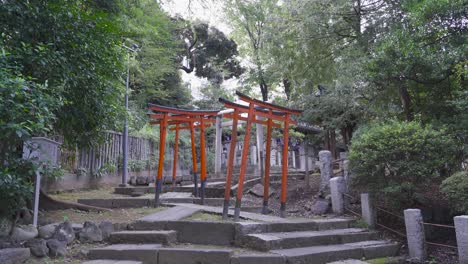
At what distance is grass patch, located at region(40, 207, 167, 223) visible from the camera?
6223mm

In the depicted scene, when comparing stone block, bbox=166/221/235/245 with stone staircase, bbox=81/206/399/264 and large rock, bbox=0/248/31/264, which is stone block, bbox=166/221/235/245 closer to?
stone staircase, bbox=81/206/399/264

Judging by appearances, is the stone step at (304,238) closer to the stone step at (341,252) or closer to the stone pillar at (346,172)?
the stone step at (341,252)

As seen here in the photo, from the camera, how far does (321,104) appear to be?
13.4m

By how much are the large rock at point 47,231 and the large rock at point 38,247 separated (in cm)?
33

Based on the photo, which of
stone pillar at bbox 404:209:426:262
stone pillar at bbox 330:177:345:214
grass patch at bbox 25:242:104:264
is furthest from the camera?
stone pillar at bbox 330:177:345:214

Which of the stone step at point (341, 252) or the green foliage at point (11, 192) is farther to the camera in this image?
the stone step at point (341, 252)

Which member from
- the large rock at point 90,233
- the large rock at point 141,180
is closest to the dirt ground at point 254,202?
the large rock at point 90,233

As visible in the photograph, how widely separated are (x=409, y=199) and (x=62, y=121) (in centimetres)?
Result: 686

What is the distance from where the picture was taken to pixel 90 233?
17.8 ft

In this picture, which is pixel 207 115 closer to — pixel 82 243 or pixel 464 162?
pixel 82 243

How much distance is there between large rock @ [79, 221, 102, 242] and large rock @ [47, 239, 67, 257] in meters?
0.49

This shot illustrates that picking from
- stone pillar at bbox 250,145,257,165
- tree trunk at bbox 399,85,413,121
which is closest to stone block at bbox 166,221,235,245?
tree trunk at bbox 399,85,413,121

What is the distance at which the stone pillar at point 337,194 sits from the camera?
8.11 m

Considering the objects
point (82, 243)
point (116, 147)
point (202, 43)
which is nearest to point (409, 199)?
point (82, 243)
